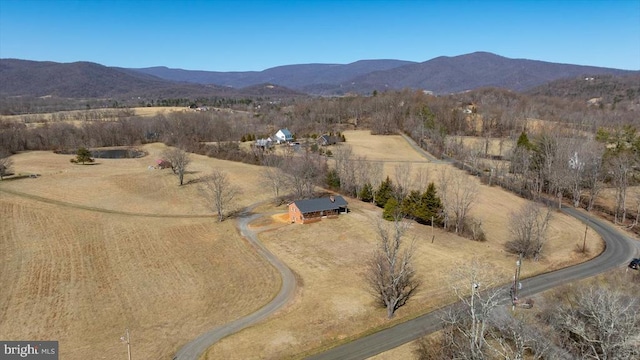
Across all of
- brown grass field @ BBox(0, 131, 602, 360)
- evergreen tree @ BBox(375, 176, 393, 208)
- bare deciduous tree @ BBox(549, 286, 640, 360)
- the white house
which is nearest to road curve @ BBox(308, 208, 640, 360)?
brown grass field @ BBox(0, 131, 602, 360)

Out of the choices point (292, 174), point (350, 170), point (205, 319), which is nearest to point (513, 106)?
point (350, 170)

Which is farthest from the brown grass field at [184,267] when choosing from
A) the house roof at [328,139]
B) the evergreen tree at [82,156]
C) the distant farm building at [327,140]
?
the house roof at [328,139]

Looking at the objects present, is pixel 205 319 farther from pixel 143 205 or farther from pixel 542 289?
pixel 143 205

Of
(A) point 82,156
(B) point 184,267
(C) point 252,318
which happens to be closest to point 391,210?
(C) point 252,318

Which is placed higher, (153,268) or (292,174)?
(292,174)

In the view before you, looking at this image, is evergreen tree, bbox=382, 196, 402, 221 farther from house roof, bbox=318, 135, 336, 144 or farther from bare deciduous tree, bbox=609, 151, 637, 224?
house roof, bbox=318, 135, 336, 144

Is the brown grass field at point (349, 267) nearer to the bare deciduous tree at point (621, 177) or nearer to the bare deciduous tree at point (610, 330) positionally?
the bare deciduous tree at point (621, 177)
